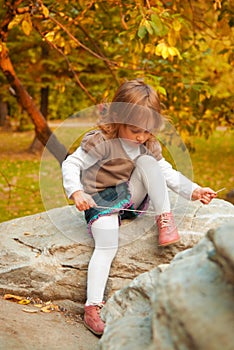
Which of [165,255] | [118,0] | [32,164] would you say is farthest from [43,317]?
[32,164]

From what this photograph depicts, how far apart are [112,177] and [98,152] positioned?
0.19 meters

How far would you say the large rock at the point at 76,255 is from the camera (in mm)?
3416

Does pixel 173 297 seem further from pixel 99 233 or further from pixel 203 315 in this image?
pixel 99 233

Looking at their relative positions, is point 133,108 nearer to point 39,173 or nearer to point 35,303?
point 39,173

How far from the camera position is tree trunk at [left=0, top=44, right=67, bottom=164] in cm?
580

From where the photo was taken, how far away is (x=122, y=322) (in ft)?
7.28

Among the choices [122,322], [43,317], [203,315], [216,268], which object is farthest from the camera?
[43,317]

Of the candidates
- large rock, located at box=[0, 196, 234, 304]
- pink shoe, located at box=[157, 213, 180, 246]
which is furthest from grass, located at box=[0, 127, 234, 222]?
pink shoe, located at box=[157, 213, 180, 246]

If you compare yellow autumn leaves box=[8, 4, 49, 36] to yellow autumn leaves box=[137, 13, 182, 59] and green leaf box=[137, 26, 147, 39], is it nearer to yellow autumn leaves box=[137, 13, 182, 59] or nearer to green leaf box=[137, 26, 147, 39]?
yellow autumn leaves box=[137, 13, 182, 59]

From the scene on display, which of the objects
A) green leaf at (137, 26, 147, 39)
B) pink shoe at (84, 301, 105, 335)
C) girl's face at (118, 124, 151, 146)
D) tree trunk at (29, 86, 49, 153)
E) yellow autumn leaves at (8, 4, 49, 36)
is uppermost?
green leaf at (137, 26, 147, 39)

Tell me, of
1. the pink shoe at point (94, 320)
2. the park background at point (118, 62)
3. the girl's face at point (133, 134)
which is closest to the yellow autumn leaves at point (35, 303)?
the pink shoe at point (94, 320)

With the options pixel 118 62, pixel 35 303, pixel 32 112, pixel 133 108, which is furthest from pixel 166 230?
pixel 118 62

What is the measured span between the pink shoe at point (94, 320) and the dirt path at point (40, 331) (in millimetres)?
32

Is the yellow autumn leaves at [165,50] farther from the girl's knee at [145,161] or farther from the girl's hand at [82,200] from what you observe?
the girl's hand at [82,200]
